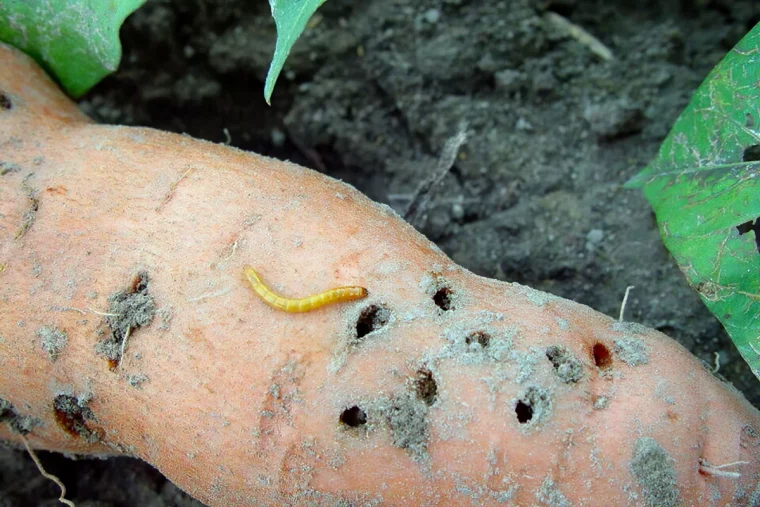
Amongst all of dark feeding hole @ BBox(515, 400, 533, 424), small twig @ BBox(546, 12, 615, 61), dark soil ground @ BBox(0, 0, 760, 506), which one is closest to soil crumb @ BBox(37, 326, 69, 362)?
dark feeding hole @ BBox(515, 400, 533, 424)

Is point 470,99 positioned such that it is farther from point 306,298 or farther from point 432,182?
point 306,298

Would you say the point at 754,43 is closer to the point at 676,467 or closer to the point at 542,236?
the point at 542,236

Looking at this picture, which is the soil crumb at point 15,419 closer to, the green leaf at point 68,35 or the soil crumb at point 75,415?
the soil crumb at point 75,415

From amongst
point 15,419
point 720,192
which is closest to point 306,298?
point 15,419

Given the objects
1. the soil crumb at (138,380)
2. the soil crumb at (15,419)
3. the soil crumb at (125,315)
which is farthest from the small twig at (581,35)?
the soil crumb at (15,419)

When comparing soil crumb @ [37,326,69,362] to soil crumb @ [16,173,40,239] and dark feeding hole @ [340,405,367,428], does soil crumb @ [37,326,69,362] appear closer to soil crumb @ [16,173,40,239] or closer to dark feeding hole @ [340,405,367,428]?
soil crumb @ [16,173,40,239]

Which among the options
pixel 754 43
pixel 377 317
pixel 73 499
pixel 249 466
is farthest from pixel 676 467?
pixel 73 499

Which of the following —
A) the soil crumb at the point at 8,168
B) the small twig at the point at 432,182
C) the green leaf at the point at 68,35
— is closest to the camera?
the soil crumb at the point at 8,168
